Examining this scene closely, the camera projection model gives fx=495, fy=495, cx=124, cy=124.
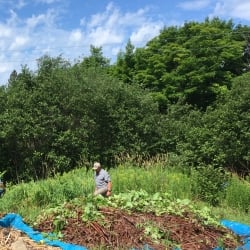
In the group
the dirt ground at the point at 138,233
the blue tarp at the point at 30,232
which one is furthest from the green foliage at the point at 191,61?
the blue tarp at the point at 30,232

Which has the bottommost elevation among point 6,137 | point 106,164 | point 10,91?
point 106,164

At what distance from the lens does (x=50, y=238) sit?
7926mm

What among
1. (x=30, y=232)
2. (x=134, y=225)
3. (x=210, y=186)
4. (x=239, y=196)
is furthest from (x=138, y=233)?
(x=210, y=186)

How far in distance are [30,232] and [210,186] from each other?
25.4 ft

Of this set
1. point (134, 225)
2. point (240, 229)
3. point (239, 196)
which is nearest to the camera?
point (134, 225)

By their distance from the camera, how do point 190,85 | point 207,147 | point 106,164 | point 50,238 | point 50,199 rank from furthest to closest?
point 190,85 → point 106,164 → point 207,147 → point 50,199 → point 50,238

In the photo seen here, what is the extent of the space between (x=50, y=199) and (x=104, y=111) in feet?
38.3

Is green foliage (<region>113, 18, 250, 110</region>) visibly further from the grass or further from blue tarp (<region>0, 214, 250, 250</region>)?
blue tarp (<region>0, 214, 250, 250</region>)

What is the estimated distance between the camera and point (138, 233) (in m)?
8.08

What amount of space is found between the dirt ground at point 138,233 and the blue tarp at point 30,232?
320mm

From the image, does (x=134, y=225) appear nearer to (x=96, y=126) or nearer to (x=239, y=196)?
(x=239, y=196)

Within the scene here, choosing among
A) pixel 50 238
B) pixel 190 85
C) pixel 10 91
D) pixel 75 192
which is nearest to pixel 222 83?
pixel 190 85

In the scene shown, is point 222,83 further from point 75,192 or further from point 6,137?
point 75,192

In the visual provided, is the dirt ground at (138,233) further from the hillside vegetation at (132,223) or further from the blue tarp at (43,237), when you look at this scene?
the blue tarp at (43,237)
